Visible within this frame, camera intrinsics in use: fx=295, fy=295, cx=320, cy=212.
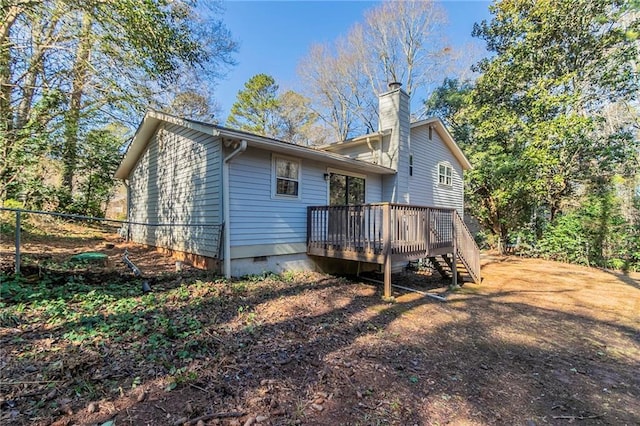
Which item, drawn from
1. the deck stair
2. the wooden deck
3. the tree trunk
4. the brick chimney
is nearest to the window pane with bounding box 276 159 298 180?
the wooden deck

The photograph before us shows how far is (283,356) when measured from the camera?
348 centimetres

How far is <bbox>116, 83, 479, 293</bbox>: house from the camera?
21.9 feet

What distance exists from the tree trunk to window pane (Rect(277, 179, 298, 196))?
597cm

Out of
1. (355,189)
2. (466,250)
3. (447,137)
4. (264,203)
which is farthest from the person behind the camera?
(447,137)

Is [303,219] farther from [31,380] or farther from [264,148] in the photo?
[31,380]

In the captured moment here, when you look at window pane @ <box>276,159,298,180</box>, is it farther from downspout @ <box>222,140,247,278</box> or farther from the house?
downspout @ <box>222,140,247,278</box>

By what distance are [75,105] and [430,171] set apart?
1449cm

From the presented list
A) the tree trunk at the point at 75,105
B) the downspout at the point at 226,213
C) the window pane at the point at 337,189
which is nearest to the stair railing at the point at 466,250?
the window pane at the point at 337,189

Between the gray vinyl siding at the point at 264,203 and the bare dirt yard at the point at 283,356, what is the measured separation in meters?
1.14

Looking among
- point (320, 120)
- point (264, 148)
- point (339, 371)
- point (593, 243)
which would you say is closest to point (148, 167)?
point (264, 148)

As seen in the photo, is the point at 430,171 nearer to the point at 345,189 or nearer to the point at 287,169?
the point at 345,189

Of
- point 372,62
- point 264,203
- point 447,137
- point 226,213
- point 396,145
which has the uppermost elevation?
point 372,62

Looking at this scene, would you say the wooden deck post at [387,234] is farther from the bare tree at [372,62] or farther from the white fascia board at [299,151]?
the bare tree at [372,62]

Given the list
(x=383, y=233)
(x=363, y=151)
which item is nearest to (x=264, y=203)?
(x=383, y=233)
